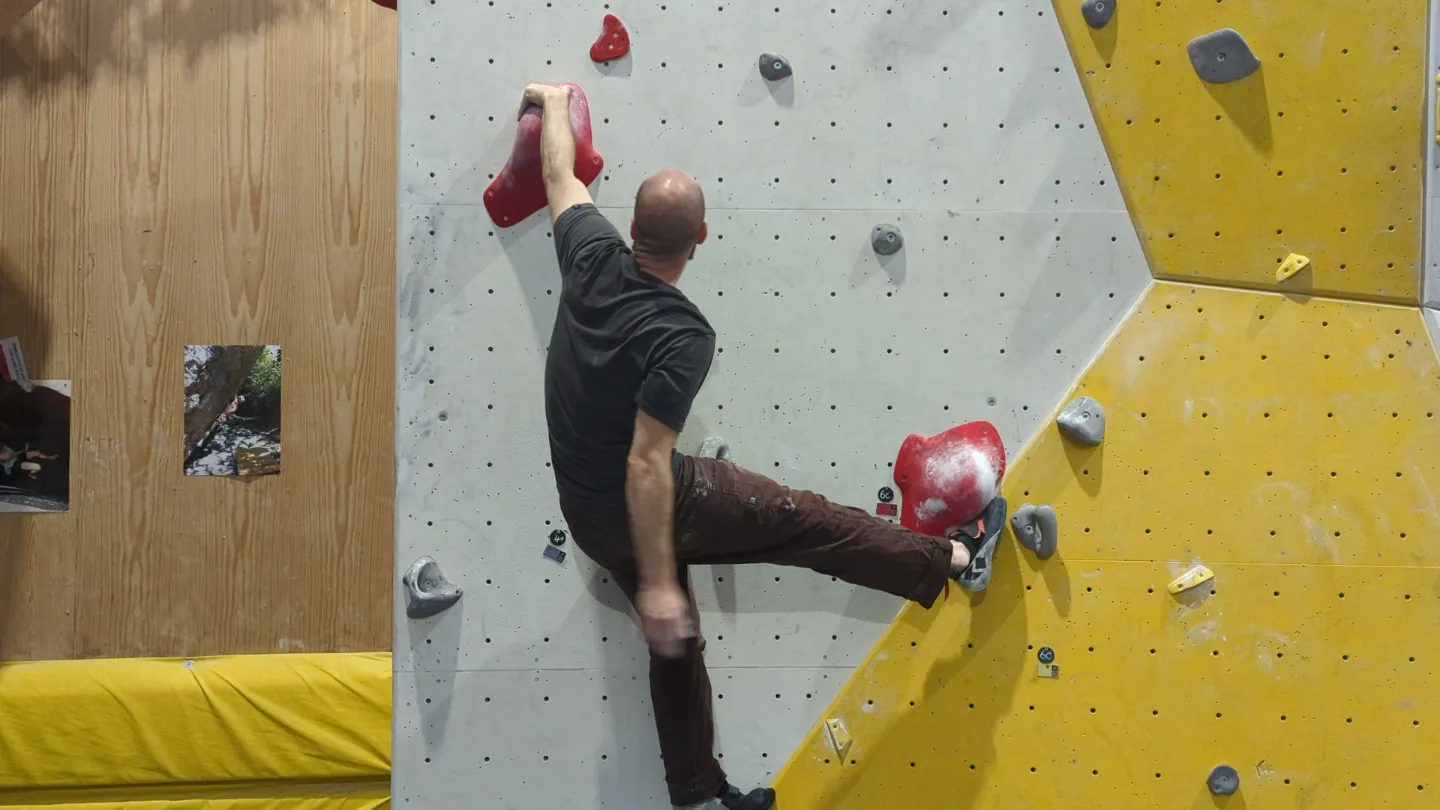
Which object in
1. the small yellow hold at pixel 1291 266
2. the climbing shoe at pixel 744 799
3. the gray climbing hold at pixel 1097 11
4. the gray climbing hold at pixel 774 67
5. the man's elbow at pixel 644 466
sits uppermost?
the gray climbing hold at pixel 1097 11

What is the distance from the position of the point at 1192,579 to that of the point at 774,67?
1.59m

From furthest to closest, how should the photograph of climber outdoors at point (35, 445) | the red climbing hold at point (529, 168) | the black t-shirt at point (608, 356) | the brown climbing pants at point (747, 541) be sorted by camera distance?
the photograph of climber outdoors at point (35, 445)
the red climbing hold at point (529, 168)
the brown climbing pants at point (747, 541)
the black t-shirt at point (608, 356)

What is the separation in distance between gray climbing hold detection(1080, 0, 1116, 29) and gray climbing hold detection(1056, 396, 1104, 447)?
3.00 ft

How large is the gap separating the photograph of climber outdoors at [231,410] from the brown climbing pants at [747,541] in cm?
126

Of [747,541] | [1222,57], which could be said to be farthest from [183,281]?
[1222,57]

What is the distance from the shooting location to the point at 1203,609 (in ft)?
6.15

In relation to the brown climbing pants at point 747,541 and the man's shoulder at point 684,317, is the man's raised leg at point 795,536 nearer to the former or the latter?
the brown climbing pants at point 747,541

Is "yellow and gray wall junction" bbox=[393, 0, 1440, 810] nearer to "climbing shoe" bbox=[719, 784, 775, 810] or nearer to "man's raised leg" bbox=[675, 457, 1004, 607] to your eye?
"climbing shoe" bbox=[719, 784, 775, 810]

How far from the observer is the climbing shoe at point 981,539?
1.82 m

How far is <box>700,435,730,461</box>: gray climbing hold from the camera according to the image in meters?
1.85

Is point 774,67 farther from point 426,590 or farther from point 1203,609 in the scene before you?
point 1203,609

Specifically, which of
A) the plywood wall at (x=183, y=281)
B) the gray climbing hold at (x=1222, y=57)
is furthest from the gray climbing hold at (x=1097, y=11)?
the plywood wall at (x=183, y=281)

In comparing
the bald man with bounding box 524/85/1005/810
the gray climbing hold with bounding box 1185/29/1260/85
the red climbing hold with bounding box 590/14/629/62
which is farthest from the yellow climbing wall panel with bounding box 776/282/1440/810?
the red climbing hold with bounding box 590/14/629/62

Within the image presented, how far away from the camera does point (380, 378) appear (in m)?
2.37
